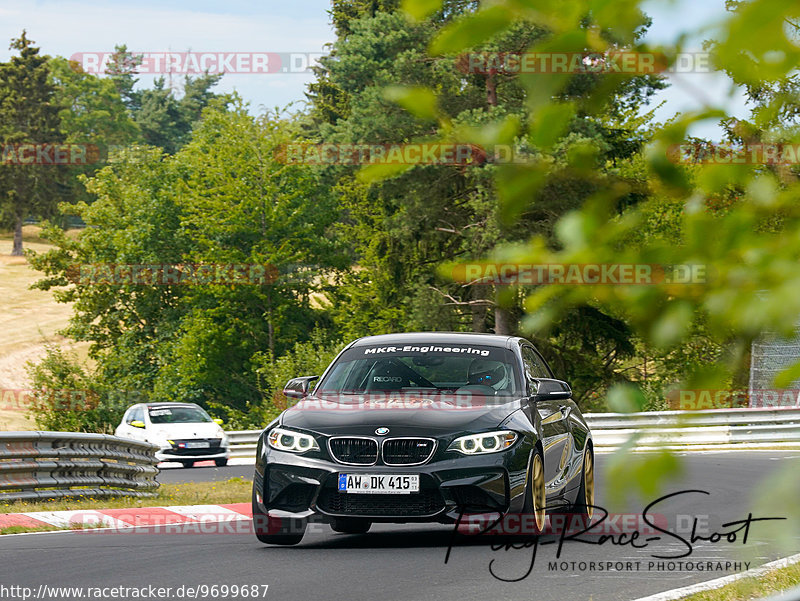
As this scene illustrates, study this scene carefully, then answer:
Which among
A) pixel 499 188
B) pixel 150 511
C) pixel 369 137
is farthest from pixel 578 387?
pixel 499 188

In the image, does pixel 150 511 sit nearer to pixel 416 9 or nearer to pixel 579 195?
pixel 416 9

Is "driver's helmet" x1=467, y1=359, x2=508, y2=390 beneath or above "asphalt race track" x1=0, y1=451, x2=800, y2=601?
above

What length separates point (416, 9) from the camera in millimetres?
1697

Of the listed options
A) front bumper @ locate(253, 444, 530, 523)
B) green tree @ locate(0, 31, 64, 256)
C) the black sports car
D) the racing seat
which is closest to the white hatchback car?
the racing seat

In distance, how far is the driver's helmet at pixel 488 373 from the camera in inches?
392

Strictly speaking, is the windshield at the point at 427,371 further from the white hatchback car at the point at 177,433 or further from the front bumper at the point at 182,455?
the front bumper at the point at 182,455

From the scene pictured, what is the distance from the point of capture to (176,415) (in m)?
29.2

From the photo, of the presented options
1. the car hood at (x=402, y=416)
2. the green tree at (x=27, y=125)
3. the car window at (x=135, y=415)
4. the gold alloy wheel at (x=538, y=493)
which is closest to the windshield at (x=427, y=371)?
the car hood at (x=402, y=416)

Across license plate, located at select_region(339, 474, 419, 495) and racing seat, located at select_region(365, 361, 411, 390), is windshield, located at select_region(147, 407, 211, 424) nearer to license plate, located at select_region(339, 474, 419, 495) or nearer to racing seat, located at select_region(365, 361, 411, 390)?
racing seat, located at select_region(365, 361, 411, 390)

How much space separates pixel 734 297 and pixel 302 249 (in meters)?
57.7

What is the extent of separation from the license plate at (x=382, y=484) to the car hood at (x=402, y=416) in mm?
307

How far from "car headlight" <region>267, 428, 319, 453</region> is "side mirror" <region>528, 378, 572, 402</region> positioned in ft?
5.98

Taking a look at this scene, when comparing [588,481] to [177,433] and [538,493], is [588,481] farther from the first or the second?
[177,433]

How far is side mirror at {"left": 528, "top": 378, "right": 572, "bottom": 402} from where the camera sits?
973 centimetres
